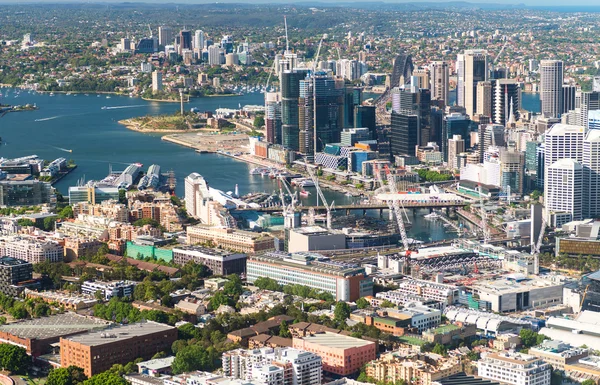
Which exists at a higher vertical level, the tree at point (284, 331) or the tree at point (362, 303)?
the tree at point (284, 331)

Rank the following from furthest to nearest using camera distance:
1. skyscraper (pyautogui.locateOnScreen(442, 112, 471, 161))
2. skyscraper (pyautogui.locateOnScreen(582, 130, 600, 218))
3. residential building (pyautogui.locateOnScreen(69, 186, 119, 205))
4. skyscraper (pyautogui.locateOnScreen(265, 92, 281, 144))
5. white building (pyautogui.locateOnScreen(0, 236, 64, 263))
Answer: skyscraper (pyautogui.locateOnScreen(265, 92, 281, 144)) → skyscraper (pyautogui.locateOnScreen(442, 112, 471, 161)) → residential building (pyautogui.locateOnScreen(69, 186, 119, 205)) → skyscraper (pyautogui.locateOnScreen(582, 130, 600, 218)) → white building (pyautogui.locateOnScreen(0, 236, 64, 263))

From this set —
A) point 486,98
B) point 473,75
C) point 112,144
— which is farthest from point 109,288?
point 473,75

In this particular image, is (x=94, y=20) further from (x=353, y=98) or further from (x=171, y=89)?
(x=353, y=98)

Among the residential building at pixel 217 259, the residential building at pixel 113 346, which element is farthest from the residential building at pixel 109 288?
the residential building at pixel 113 346

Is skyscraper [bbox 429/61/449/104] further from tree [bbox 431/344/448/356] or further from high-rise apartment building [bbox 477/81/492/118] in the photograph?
tree [bbox 431/344/448/356]

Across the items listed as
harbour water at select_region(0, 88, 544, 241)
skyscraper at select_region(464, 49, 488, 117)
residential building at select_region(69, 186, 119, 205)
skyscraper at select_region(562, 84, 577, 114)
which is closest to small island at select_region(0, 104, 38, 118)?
harbour water at select_region(0, 88, 544, 241)

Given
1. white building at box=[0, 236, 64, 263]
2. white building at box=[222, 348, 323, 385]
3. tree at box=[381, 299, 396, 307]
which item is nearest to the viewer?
white building at box=[222, 348, 323, 385]

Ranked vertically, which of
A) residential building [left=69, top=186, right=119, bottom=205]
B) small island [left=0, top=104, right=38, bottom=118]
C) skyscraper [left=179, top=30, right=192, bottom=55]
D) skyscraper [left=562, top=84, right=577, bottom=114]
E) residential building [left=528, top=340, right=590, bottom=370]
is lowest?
residential building [left=528, top=340, right=590, bottom=370]

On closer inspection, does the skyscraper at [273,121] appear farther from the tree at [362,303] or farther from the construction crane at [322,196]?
the tree at [362,303]
